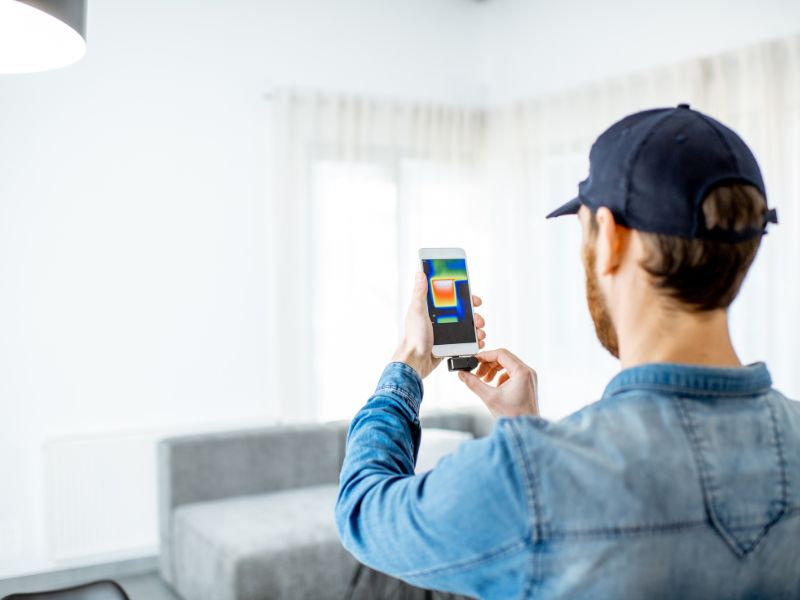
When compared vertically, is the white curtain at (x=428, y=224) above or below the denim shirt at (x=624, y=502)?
above

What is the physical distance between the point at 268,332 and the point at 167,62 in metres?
1.42

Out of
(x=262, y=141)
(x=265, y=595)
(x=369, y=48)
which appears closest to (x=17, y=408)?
(x=265, y=595)

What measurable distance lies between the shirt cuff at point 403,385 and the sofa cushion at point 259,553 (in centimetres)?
213

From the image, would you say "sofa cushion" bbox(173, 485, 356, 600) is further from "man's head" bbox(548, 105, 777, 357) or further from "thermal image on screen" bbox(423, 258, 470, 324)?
"man's head" bbox(548, 105, 777, 357)

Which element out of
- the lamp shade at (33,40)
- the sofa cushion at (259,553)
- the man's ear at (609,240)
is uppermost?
the lamp shade at (33,40)

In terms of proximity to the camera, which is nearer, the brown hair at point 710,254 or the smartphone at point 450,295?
the brown hair at point 710,254

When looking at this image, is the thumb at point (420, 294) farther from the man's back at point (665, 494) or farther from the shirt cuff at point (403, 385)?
the man's back at point (665, 494)

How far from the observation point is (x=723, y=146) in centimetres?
75

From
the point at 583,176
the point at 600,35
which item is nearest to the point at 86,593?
the point at 583,176

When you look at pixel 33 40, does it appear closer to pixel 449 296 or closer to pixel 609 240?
pixel 449 296

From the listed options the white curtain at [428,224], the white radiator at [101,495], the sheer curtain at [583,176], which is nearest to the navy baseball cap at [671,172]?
the sheer curtain at [583,176]

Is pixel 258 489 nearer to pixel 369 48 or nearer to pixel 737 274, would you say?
pixel 369 48

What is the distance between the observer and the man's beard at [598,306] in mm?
817

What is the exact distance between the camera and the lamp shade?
1322mm
